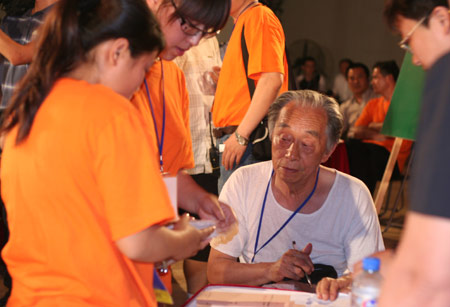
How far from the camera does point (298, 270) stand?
1942 millimetres

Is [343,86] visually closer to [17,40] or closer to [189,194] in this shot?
[17,40]

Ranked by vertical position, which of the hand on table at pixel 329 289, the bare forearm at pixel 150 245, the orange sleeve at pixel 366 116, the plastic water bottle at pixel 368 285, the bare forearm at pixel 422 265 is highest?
the bare forearm at pixel 422 265

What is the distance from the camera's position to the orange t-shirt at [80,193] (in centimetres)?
110

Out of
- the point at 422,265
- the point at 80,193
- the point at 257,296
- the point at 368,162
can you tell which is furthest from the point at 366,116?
the point at 422,265

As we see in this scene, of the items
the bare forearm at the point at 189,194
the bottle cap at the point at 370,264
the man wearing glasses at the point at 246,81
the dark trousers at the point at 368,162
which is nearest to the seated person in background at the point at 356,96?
the dark trousers at the point at 368,162

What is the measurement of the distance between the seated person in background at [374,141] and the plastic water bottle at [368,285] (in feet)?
13.0

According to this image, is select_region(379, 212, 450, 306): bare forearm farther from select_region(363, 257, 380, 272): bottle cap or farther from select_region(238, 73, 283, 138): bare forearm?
select_region(238, 73, 283, 138): bare forearm

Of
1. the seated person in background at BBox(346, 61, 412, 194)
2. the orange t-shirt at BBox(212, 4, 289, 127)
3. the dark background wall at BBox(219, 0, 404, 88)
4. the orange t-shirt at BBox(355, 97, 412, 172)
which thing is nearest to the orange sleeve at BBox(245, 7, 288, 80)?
the orange t-shirt at BBox(212, 4, 289, 127)

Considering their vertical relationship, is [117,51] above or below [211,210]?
above

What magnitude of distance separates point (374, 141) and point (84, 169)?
16.4 ft

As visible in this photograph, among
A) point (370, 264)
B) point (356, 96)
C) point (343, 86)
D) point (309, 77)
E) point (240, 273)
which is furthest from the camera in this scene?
point (309, 77)

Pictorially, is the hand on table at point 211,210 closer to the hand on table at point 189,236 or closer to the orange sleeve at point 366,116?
the hand on table at point 189,236

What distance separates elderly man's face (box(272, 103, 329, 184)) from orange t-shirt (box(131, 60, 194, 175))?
41cm

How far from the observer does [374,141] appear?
577cm
